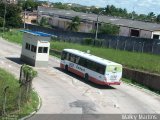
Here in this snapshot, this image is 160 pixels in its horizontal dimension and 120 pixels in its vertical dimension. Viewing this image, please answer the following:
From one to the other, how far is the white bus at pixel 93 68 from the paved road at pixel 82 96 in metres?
0.69

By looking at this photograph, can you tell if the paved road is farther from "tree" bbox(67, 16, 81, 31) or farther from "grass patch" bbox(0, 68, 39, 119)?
"tree" bbox(67, 16, 81, 31)

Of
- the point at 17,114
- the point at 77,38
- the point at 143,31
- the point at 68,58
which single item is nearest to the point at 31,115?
the point at 17,114

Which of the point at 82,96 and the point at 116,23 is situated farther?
the point at 116,23

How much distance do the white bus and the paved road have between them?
685mm

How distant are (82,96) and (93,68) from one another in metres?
6.79

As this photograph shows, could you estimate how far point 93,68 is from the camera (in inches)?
1577

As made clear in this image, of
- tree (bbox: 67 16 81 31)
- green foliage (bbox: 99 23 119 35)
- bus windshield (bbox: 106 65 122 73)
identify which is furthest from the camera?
tree (bbox: 67 16 81 31)

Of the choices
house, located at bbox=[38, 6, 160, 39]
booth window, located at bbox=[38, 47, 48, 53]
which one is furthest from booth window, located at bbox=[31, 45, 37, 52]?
house, located at bbox=[38, 6, 160, 39]

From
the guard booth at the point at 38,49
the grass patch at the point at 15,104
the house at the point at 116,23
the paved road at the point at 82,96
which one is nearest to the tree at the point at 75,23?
the house at the point at 116,23

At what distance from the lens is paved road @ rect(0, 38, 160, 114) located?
29.6 m

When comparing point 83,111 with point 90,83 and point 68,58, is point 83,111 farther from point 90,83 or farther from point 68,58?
point 68,58

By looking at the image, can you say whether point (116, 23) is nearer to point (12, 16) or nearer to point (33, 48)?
point (12, 16)

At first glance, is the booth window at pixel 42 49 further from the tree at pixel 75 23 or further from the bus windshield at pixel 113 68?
the tree at pixel 75 23

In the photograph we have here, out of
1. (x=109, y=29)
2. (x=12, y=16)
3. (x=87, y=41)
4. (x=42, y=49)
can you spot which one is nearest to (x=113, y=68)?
(x=42, y=49)
